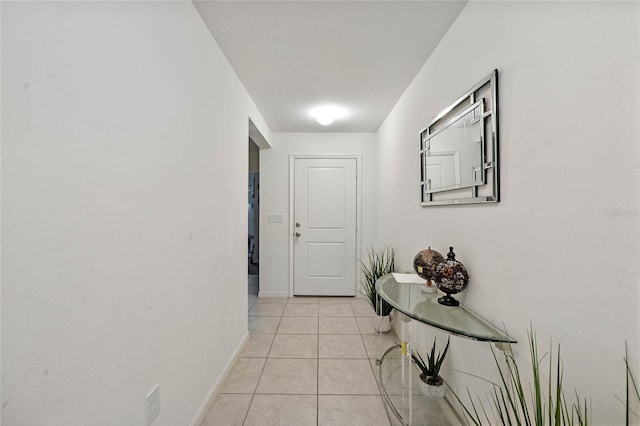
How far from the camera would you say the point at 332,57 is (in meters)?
1.84

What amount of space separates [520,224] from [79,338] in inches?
60.9

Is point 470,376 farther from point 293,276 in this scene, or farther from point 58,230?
point 293,276

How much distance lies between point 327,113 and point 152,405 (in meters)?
2.73

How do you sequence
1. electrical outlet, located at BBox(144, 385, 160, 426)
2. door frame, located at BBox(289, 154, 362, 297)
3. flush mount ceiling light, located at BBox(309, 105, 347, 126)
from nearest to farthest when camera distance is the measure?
electrical outlet, located at BBox(144, 385, 160, 426) < flush mount ceiling light, located at BBox(309, 105, 347, 126) < door frame, located at BBox(289, 154, 362, 297)

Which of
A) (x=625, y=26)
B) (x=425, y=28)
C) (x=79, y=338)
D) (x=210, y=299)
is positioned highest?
(x=425, y=28)

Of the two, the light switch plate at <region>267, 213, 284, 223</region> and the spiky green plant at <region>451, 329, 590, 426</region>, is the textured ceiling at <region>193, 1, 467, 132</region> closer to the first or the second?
the light switch plate at <region>267, 213, 284, 223</region>

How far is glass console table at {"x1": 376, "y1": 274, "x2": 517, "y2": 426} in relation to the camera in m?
1.08

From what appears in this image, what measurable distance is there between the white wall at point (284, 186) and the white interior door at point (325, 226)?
5.3 inches

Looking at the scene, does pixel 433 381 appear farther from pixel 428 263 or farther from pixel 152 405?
pixel 152 405

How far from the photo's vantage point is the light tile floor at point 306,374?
153 centimetres

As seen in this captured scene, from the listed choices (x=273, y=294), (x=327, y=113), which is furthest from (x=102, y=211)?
(x=273, y=294)

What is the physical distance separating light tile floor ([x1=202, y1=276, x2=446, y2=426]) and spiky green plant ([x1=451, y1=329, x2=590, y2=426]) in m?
0.75

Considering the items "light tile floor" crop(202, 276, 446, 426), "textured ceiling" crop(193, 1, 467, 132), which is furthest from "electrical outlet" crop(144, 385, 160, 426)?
"textured ceiling" crop(193, 1, 467, 132)

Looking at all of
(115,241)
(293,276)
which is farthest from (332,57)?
(293,276)
